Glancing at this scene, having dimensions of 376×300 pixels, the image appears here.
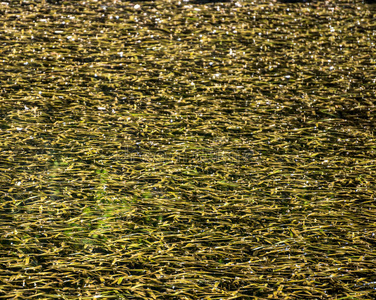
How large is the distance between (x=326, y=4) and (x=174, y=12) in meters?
1.36

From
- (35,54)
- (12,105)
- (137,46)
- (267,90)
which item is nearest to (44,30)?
(35,54)

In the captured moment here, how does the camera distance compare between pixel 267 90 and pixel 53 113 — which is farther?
pixel 267 90

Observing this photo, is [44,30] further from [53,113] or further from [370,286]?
[370,286]

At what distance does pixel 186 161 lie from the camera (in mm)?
2098

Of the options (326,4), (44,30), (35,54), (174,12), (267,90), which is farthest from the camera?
(326,4)

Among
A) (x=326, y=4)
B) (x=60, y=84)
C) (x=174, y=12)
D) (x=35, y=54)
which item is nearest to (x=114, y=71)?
(x=60, y=84)

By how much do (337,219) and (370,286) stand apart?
333 mm

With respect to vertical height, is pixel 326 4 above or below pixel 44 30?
above

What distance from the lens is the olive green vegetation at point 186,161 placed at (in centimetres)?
151

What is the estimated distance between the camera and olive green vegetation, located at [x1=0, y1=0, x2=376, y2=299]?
1508 millimetres

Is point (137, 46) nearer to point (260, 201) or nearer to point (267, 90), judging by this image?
point (267, 90)

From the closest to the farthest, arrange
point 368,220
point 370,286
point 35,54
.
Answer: point 370,286 → point 368,220 → point 35,54

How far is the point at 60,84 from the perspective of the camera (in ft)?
9.10

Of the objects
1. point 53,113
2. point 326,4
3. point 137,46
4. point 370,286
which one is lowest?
point 370,286
